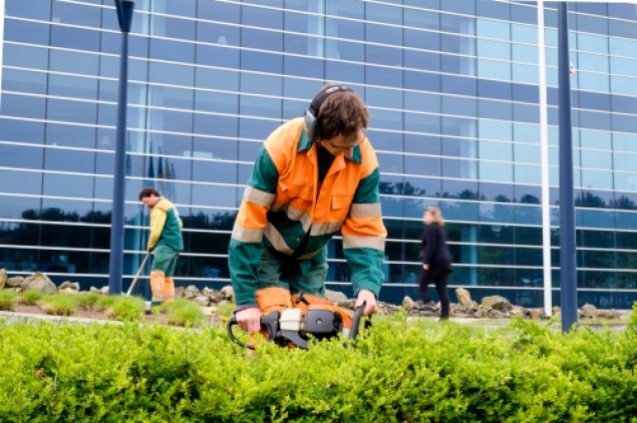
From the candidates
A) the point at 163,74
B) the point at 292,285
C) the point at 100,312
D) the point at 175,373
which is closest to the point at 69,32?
the point at 163,74


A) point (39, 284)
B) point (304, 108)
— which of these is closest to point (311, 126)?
point (39, 284)

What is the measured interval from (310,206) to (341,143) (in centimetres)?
41

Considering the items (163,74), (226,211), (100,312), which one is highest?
(163,74)

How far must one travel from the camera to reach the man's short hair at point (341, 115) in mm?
3449

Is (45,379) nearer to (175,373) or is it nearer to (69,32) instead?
(175,373)

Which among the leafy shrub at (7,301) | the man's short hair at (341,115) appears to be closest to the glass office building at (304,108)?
the leafy shrub at (7,301)

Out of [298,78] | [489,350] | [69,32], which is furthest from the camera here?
[298,78]

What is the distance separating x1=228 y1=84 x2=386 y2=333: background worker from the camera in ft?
11.6

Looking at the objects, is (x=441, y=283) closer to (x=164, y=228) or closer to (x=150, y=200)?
(x=164, y=228)

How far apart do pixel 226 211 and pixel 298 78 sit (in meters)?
5.59

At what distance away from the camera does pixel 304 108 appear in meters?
28.4

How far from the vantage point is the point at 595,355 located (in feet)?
10.7

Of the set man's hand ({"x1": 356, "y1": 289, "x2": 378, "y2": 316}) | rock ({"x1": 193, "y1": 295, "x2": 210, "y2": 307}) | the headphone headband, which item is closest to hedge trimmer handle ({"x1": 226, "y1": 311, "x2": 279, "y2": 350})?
man's hand ({"x1": 356, "y1": 289, "x2": 378, "y2": 316})

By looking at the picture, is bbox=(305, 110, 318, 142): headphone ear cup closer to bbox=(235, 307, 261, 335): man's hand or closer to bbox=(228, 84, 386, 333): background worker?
bbox=(228, 84, 386, 333): background worker
